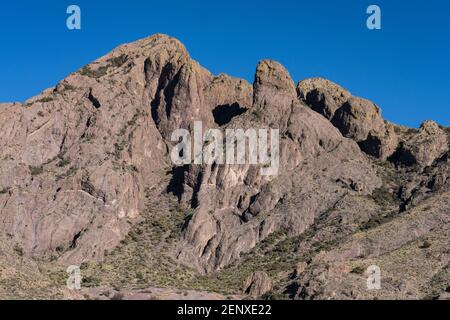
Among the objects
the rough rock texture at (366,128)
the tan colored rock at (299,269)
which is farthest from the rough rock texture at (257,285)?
the rough rock texture at (366,128)

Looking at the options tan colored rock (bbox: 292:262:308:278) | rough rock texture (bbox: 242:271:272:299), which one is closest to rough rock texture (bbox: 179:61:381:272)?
rough rock texture (bbox: 242:271:272:299)

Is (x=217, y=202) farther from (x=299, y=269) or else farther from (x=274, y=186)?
(x=299, y=269)

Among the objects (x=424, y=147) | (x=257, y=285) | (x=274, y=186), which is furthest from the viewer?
(x=424, y=147)

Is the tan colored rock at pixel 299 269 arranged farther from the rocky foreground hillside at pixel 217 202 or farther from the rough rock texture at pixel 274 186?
the rough rock texture at pixel 274 186

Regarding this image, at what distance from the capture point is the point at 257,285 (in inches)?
5536

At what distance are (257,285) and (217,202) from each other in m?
36.8

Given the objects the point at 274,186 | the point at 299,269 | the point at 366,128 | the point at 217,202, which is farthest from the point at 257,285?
→ the point at 366,128

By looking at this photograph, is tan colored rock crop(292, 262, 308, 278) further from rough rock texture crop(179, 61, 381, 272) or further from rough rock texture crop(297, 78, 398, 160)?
rough rock texture crop(297, 78, 398, 160)

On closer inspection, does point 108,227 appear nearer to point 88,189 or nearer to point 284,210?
point 88,189

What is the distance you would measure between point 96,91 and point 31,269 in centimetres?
6772

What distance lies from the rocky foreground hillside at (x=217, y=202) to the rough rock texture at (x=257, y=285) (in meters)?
0.32

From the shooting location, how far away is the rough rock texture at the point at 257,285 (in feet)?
457

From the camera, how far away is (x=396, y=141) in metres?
198
